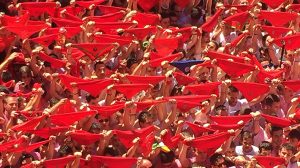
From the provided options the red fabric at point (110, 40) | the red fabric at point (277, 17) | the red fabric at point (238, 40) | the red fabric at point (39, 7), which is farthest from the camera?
the red fabric at point (277, 17)

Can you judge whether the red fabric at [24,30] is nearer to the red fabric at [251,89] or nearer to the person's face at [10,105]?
the person's face at [10,105]

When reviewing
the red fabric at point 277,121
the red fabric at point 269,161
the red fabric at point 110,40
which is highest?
the red fabric at point 110,40

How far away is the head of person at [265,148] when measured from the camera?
9492 millimetres

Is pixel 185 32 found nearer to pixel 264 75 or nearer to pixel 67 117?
pixel 264 75

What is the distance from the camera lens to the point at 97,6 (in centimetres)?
1186

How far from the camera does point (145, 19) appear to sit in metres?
11.6

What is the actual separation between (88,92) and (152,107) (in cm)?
68

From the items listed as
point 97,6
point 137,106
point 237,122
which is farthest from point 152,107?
point 97,6

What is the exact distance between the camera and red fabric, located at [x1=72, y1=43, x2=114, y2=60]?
10711 mm

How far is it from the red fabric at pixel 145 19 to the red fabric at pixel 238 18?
0.83 metres

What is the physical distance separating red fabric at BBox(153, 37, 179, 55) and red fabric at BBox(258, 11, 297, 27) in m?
1.22

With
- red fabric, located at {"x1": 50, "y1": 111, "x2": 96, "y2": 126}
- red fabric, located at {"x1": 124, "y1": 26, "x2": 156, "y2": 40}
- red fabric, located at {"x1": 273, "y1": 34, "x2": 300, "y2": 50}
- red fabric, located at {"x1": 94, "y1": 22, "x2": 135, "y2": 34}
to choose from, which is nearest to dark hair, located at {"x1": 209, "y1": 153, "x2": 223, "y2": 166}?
red fabric, located at {"x1": 50, "y1": 111, "x2": 96, "y2": 126}

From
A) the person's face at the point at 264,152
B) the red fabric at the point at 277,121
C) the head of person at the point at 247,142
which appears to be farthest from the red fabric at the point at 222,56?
the person's face at the point at 264,152

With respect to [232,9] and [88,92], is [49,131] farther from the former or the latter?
[232,9]
